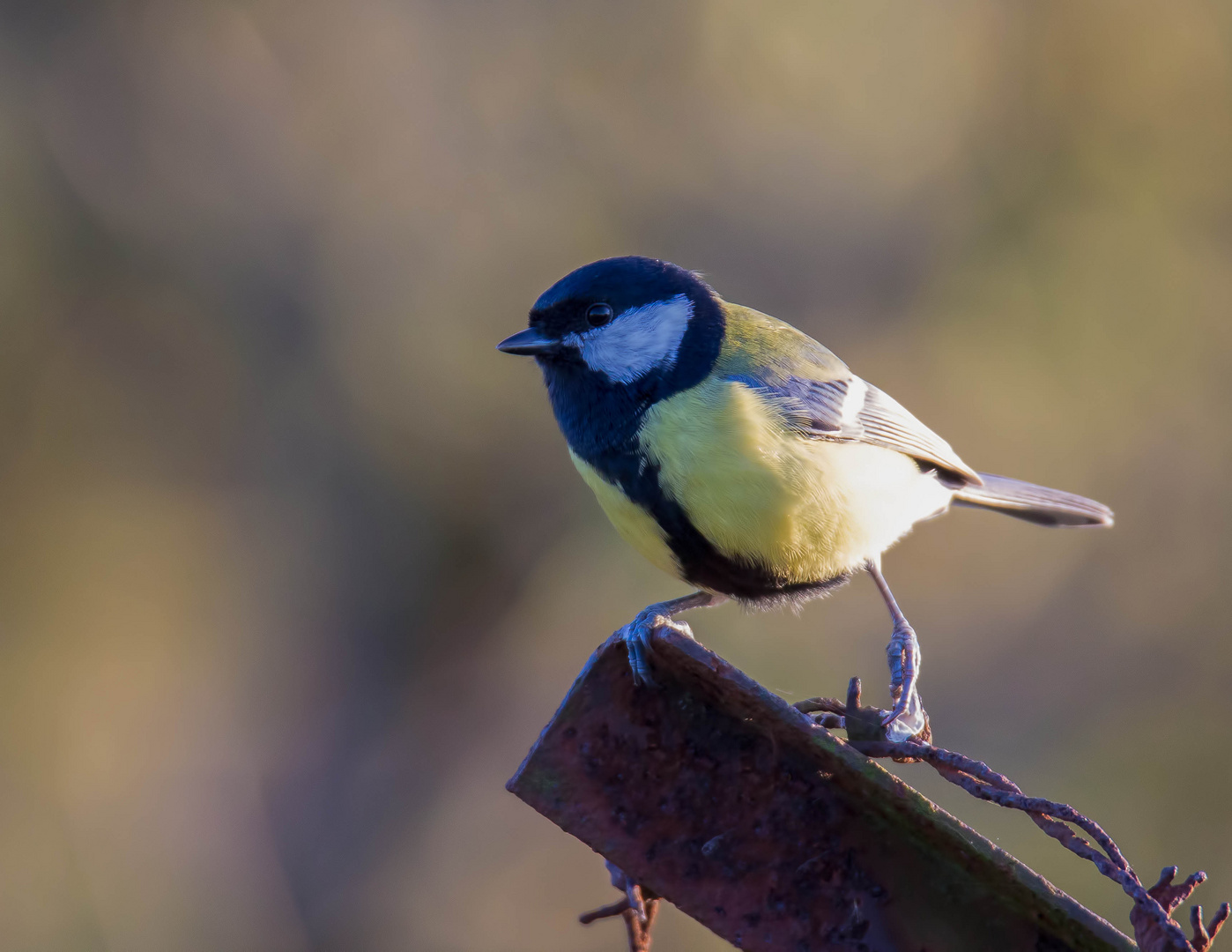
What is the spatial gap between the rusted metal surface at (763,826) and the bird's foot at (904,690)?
5.6 inches

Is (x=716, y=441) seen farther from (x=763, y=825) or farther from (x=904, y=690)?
(x=763, y=825)

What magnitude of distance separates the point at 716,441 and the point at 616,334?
39 cm

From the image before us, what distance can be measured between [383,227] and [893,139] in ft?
9.82

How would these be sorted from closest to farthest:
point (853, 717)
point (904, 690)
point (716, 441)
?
point (853, 717) → point (904, 690) → point (716, 441)

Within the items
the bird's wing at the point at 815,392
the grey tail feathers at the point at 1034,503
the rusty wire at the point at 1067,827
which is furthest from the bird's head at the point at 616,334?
the grey tail feathers at the point at 1034,503

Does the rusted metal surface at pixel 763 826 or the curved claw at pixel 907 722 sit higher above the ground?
the rusted metal surface at pixel 763 826

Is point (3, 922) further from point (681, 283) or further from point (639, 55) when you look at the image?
point (639, 55)

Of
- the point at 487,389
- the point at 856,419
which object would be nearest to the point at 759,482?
the point at 856,419

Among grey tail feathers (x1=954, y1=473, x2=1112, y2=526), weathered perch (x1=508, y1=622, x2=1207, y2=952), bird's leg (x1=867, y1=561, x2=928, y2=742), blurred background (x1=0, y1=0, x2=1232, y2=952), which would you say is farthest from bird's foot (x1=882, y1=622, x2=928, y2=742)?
blurred background (x1=0, y1=0, x2=1232, y2=952)

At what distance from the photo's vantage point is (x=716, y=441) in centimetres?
207

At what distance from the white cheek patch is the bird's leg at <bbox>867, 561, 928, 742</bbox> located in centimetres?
80

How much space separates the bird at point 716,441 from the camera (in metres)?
2.07

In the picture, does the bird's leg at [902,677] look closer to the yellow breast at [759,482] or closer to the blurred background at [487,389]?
the yellow breast at [759,482]

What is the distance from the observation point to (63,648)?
15.9 ft
